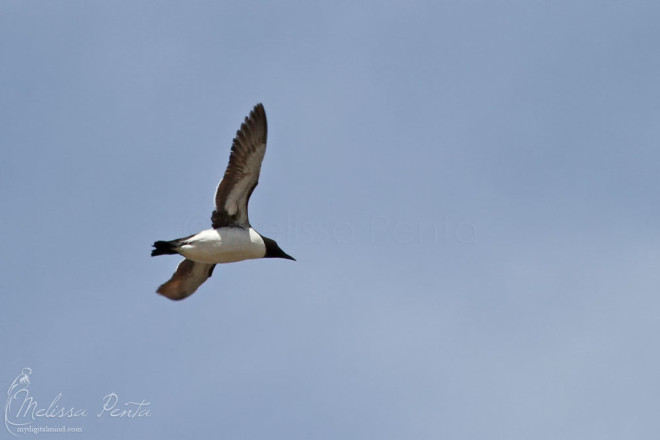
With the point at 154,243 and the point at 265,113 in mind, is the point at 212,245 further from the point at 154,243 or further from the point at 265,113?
the point at 265,113

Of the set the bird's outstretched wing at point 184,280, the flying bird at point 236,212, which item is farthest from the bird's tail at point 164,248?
the bird's outstretched wing at point 184,280

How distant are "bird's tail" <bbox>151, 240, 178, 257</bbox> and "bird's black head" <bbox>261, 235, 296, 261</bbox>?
7.88ft

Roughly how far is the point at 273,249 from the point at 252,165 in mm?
2354

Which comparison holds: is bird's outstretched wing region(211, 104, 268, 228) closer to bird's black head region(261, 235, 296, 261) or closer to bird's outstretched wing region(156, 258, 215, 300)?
bird's black head region(261, 235, 296, 261)

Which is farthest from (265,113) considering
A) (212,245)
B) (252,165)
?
(212,245)

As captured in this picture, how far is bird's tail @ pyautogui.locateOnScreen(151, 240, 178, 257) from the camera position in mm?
22797

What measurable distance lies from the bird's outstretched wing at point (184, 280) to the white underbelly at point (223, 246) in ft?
4.54

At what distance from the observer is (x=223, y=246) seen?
2356 cm

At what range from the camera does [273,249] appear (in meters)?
24.9

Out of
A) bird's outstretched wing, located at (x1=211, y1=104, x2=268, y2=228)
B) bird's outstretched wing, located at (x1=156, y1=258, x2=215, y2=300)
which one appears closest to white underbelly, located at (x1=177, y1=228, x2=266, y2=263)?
bird's outstretched wing, located at (x1=211, y1=104, x2=268, y2=228)

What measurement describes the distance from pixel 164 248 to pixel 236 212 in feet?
6.83

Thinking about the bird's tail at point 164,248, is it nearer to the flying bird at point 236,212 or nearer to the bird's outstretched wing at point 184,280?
the flying bird at point 236,212

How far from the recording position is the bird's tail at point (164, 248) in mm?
22797

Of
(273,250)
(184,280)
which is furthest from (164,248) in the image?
(273,250)
